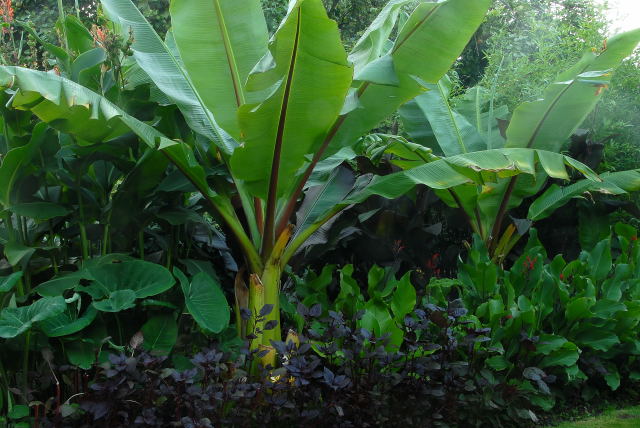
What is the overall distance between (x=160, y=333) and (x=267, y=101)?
1390mm

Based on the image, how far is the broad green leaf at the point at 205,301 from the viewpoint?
3271mm

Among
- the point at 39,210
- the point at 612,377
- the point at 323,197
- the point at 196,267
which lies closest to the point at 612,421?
the point at 612,377

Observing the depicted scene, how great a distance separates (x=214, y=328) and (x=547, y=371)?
7.71 feet

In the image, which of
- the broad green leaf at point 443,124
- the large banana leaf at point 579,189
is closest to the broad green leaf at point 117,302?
the broad green leaf at point 443,124

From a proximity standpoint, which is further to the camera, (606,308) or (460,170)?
(606,308)

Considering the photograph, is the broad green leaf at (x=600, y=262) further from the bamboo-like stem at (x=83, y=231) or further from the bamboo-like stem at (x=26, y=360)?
the bamboo-like stem at (x=26, y=360)

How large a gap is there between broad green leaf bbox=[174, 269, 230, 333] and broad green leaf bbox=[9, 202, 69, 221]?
70 centimetres

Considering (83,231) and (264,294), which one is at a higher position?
(83,231)

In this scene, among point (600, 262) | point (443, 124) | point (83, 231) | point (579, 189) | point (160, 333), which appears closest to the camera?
point (160, 333)

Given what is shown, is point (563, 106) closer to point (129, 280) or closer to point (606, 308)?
point (606, 308)

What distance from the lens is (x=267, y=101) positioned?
3.09 m

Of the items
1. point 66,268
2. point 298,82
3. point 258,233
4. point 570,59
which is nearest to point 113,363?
point 66,268

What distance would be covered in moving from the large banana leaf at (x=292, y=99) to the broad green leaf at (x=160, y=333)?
885 millimetres

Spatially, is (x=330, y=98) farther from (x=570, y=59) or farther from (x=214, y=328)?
(x=570, y=59)
